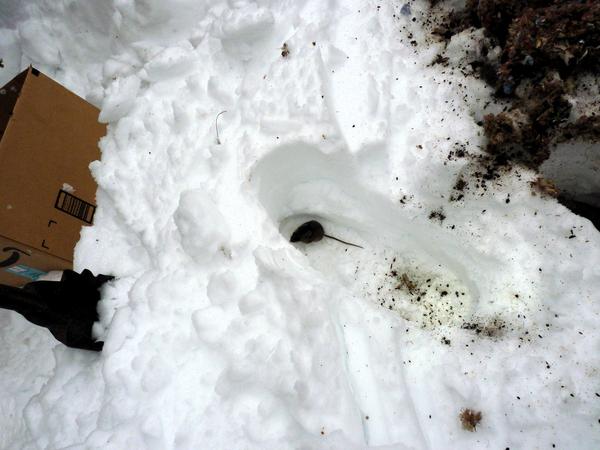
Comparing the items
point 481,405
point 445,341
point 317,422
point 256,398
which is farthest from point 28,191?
point 481,405

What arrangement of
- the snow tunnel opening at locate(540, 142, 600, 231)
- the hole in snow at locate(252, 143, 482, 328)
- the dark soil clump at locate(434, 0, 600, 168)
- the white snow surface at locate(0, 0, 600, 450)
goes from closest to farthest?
the white snow surface at locate(0, 0, 600, 450) → the dark soil clump at locate(434, 0, 600, 168) → the snow tunnel opening at locate(540, 142, 600, 231) → the hole in snow at locate(252, 143, 482, 328)

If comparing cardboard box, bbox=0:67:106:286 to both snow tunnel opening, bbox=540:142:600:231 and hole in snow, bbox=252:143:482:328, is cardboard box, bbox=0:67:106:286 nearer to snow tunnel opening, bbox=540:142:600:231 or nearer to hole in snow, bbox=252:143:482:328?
hole in snow, bbox=252:143:482:328

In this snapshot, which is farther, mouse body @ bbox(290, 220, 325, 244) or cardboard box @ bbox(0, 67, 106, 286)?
mouse body @ bbox(290, 220, 325, 244)

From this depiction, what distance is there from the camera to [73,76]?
269 cm

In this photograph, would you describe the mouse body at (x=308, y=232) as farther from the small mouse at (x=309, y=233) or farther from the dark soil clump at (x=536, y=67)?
the dark soil clump at (x=536, y=67)

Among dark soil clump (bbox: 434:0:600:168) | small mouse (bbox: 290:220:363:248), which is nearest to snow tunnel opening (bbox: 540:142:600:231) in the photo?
dark soil clump (bbox: 434:0:600:168)

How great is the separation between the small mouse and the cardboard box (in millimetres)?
1156

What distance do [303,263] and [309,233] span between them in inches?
11.9

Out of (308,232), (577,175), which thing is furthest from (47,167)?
(577,175)

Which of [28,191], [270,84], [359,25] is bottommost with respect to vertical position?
[28,191]

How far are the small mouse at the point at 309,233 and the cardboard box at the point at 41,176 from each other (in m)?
1.16

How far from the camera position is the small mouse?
2.21m

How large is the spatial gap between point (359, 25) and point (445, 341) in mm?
1582

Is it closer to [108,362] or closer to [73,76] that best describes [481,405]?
[108,362]
